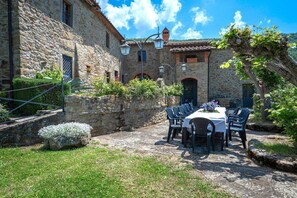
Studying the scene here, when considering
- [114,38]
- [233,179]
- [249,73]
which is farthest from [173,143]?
[114,38]

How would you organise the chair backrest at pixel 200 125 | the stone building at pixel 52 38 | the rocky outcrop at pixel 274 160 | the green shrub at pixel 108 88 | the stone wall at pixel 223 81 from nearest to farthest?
1. the rocky outcrop at pixel 274 160
2. the chair backrest at pixel 200 125
3. the stone building at pixel 52 38
4. the green shrub at pixel 108 88
5. the stone wall at pixel 223 81

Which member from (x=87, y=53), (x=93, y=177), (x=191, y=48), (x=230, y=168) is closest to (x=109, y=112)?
(x=93, y=177)

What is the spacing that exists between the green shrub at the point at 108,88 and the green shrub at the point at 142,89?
1.94ft

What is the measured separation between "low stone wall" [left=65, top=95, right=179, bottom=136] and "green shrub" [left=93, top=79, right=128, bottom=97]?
22 cm

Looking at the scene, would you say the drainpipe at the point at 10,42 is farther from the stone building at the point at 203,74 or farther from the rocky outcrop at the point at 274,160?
the stone building at the point at 203,74

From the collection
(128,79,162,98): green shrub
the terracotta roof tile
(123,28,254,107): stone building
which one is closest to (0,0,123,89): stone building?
(128,79,162,98): green shrub

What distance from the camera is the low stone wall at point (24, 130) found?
4688 millimetres

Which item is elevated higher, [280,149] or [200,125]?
[200,125]

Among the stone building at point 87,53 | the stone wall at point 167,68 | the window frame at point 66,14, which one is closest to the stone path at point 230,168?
the stone building at point 87,53

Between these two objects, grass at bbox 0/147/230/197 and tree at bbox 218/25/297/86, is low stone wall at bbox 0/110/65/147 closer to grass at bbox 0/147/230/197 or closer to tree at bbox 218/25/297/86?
grass at bbox 0/147/230/197

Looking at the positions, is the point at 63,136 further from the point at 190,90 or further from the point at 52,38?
the point at 190,90

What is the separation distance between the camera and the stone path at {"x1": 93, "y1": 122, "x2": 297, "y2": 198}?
293 centimetres

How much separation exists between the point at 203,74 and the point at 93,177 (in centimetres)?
1488

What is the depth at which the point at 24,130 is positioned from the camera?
5.02 metres
